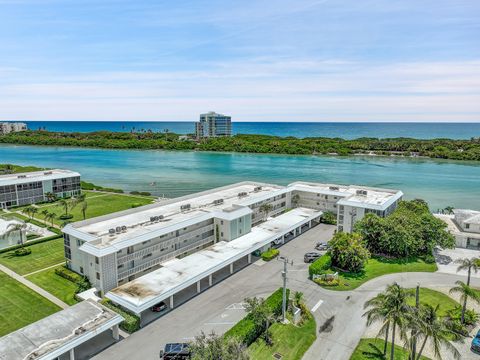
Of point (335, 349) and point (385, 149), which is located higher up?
point (385, 149)

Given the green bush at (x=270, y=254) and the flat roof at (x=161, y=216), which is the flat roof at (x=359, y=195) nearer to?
the flat roof at (x=161, y=216)

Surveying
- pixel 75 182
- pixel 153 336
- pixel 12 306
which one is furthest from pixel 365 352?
pixel 75 182

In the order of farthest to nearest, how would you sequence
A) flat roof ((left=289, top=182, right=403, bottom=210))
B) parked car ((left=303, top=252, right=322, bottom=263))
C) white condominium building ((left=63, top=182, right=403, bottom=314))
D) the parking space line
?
1. flat roof ((left=289, top=182, right=403, bottom=210))
2. parked car ((left=303, top=252, right=322, bottom=263))
3. white condominium building ((left=63, top=182, right=403, bottom=314))
4. the parking space line

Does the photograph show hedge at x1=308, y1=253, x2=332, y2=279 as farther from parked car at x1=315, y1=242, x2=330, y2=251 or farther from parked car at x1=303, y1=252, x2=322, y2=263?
parked car at x1=315, y1=242, x2=330, y2=251

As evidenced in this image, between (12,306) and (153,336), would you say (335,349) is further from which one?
(12,306)

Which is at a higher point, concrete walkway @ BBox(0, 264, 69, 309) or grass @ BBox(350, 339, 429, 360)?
concrete walkway @ BBox(0, 264, 69, 309)

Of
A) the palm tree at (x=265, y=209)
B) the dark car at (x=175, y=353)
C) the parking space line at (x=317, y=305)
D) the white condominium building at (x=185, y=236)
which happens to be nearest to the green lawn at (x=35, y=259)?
the white condominium building at (x=185, y=236)

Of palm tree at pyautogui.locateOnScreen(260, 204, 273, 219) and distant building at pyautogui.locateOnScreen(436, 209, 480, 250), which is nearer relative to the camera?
distant building at pyautogui.locateOnScreen(436, 209, 480, 250)

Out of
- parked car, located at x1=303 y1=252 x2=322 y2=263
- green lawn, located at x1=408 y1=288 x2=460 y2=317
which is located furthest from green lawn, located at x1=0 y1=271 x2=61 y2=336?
green lawn, located at x1=408 y1=288 x2=460 y2=317
